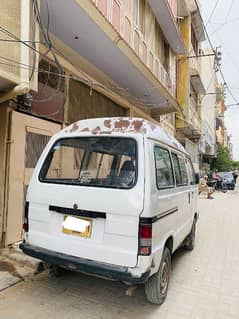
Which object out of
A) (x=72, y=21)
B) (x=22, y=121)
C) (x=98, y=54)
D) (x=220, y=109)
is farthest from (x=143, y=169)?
(x=220, y=109)

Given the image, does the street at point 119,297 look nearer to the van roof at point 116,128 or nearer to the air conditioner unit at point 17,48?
the van roof at point 116,128

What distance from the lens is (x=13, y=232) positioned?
212 inches

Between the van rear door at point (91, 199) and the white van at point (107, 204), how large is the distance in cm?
1

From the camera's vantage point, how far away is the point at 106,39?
272 inches

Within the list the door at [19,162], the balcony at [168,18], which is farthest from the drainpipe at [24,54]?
the balcony at [168,18]

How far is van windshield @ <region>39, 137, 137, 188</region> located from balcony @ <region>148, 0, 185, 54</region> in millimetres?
9161

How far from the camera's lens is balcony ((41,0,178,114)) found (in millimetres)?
5883

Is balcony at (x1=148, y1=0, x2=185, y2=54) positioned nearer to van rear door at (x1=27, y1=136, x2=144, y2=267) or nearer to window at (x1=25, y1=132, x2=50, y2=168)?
window at (x1=25, y1=132, x2=50, y2=168)

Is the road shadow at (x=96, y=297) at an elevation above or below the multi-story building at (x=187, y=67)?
below

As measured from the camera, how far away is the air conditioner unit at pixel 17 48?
433 cm

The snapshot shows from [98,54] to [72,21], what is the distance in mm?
1657

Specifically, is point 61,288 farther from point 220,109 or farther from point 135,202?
point 220,109

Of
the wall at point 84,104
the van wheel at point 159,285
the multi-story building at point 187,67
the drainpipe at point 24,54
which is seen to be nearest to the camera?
Answer: the van wheel at point 159,285

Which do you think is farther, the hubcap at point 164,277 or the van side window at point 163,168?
the hubcap at point 164,277
